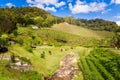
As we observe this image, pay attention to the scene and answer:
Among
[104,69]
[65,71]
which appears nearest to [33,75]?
[65,71]

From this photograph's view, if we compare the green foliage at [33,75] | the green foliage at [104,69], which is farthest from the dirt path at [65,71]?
the green foliage at [33,75]

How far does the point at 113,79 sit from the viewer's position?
142 ft

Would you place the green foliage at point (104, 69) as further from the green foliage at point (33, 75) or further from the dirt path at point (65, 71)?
the green foliage at point (33, 75)

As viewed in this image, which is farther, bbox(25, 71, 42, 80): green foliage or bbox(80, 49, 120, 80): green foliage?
bbox(80, 49, 120, 80): green foliage

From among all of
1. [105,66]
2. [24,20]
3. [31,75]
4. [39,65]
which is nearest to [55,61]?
[39,65]

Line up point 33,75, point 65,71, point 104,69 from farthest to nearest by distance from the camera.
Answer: point 104,69
point 65,71
point 33,75

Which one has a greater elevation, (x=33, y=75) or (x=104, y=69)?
(x=33, y=75)

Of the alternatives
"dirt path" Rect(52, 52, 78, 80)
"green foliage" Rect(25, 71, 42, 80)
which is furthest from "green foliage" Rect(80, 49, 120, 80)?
"green foliage" Rect(25, 71, 42, 80)

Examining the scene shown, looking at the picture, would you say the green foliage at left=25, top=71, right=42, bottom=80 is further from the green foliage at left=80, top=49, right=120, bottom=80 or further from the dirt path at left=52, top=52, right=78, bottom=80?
the green foliage at left=80, top=49, right=120, bottom=80

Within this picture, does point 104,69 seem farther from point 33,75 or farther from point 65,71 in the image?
point 33,75

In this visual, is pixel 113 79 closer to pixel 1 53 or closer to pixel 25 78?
pixel 25 78

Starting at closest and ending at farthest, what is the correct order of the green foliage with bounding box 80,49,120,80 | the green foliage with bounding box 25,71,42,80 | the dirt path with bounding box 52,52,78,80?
the green foliage with bounding box 25,71,42,80 → the green foliage with bounding box 80,49,120,80 → the dirt path with bounding box 52,52,78,80

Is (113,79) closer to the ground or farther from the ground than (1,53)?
closer to the ground

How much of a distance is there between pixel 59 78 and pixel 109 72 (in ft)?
33.1
